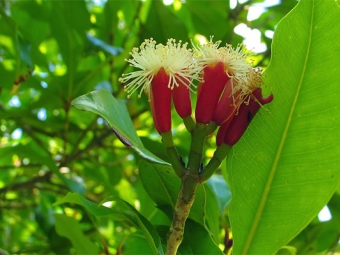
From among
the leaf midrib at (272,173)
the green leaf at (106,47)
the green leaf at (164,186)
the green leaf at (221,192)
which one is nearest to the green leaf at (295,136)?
the leaf midrib at (272,173)

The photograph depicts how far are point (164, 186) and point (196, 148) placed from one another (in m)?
0.21

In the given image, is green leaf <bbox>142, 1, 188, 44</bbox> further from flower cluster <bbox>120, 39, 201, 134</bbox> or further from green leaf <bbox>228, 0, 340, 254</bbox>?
green leaf <bbox>228, 0, 340, 254</bbox>

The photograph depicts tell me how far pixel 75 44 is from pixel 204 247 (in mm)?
1049

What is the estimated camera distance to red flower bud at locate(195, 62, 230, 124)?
2.83 ft

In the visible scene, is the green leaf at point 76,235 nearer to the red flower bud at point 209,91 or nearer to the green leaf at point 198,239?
the green leaf at point 198,239

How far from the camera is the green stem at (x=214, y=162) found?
84 centimetres

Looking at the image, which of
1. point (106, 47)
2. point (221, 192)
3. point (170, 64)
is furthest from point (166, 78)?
point (106, 47)

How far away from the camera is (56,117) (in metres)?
2.04

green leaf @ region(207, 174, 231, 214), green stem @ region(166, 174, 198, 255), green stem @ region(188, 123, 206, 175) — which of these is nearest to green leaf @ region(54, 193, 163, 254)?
green stem @ region(166, 174, 198, 255)

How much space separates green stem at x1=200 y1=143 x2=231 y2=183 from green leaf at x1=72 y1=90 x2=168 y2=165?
0.24 ft

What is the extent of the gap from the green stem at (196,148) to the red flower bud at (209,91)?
2 centimetres

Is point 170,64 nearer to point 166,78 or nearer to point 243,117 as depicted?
point 166,78

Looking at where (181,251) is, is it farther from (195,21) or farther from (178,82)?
(195,21)

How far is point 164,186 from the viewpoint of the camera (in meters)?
1.02
